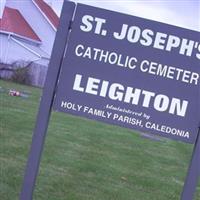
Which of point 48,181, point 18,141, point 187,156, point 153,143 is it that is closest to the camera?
point 48,181

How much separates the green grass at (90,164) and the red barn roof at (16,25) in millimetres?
20930

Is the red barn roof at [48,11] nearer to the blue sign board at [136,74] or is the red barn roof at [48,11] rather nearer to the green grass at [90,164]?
the green grass at [90,164]

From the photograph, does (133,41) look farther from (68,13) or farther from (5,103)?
(5,103)

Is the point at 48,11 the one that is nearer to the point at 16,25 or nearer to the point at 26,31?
the point at 26,31

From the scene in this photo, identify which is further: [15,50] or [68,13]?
[15,50]

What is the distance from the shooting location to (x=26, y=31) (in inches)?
1454

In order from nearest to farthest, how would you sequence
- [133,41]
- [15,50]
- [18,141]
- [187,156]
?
[133,41], [18,141], [187,156], [15,50]

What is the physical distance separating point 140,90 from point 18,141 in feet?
17.9

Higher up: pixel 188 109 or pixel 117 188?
pixel 188 109

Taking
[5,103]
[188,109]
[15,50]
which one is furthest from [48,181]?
[15,50]

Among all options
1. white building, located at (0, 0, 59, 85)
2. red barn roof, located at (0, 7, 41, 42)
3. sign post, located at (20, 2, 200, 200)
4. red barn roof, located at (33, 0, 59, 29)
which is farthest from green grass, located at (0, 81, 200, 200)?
red barn roof, located at (33, 0, 59, 29)

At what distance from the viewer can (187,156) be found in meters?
13.0

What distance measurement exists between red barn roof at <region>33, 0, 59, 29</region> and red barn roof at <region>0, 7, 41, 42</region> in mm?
1538

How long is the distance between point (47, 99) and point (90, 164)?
14.1 feet
